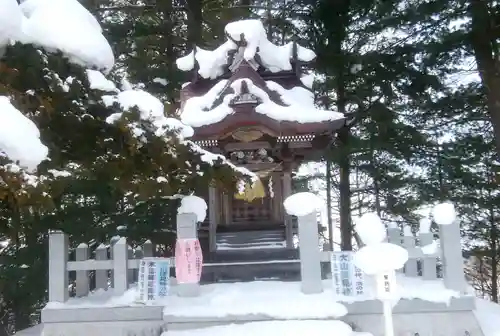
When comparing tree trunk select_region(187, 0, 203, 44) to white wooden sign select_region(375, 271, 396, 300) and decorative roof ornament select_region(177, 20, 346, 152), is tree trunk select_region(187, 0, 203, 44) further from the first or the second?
white wooden sign select_region(375, 271, 396, 300)

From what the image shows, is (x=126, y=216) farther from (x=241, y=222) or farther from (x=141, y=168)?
(x=141, y=168)

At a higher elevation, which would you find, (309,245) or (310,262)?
(309,245)

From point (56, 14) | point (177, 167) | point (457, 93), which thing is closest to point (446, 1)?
point (457, 93)

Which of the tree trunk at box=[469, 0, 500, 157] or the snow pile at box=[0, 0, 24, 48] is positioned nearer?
the snow pile at box=[0, 0, 24, 48]

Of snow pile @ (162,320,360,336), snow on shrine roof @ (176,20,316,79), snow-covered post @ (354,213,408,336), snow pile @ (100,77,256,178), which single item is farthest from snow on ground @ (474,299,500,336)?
snow on shrine roof @ (176,20,316,79)

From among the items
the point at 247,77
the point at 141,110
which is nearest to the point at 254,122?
the point at 247,77

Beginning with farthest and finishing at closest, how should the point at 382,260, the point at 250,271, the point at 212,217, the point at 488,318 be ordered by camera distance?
the point at 212,217
the point at 250,271
the point at 488,318
the point at 382,260

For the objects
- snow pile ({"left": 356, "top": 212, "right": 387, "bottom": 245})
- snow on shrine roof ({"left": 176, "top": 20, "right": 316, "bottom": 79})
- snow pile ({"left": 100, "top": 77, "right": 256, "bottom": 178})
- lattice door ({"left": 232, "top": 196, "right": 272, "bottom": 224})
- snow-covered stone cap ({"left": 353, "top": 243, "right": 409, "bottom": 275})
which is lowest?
snow-covered stone cap ({"left": 353, "top": 243, "right": 409, "bottom": 275})

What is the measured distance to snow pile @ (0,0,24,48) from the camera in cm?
361

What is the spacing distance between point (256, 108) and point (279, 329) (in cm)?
306

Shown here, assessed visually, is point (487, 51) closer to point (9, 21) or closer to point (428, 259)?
point (428, 259)

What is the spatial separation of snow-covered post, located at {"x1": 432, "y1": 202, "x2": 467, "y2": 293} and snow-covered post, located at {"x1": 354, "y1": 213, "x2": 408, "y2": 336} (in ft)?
6.38

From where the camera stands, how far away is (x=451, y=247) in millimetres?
5523

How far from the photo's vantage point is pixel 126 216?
408 inches
